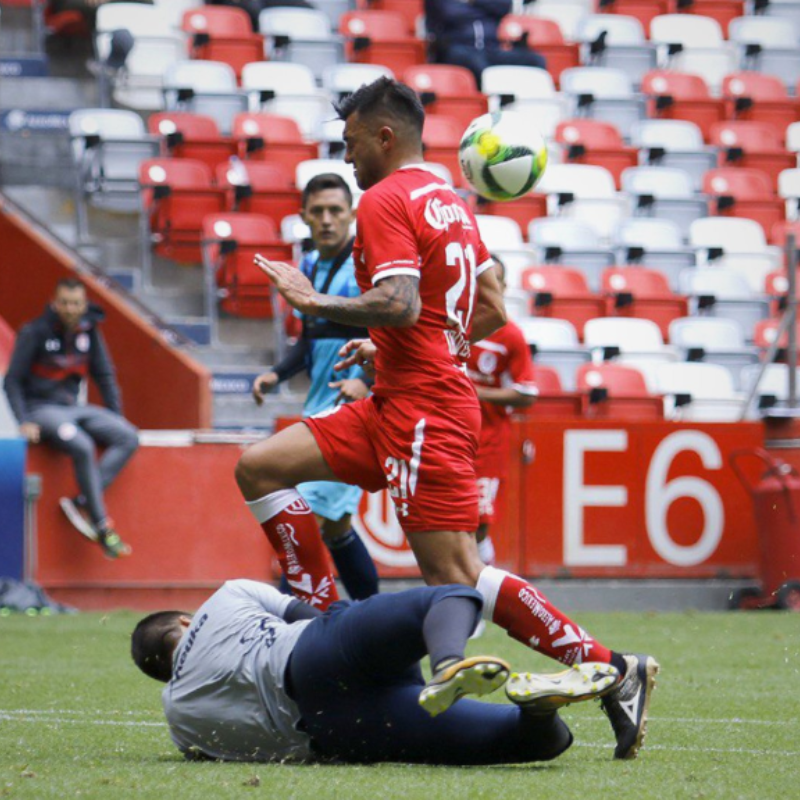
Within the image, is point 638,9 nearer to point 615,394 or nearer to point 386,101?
point 615,394

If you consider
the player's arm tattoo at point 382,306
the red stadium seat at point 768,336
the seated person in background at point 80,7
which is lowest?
the red stadium seat at point 768,336

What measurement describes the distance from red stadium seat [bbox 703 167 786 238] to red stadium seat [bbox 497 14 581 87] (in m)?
2.24

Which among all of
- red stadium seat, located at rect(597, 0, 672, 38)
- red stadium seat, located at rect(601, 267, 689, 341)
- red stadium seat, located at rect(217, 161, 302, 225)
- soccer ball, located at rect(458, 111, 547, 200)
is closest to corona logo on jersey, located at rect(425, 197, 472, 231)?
soccer ball, located at rect(458, 111, 547, 200)

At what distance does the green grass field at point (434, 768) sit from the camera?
4336 mm

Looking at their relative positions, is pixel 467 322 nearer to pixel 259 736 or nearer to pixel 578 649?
pixel 578 649

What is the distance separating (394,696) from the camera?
182 inches

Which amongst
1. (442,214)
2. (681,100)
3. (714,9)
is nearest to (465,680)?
(442,214)

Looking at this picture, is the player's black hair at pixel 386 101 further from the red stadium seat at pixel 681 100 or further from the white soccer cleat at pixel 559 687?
the red stadium seat at pixel 681 100

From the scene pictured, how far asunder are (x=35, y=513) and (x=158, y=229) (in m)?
4.26

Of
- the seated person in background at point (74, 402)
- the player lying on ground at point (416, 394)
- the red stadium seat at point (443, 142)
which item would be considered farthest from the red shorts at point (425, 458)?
the red stadium seat at point (443, 142)

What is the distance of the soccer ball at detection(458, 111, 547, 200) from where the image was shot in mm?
6504

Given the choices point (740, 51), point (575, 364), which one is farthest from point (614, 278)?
point (740, 51)

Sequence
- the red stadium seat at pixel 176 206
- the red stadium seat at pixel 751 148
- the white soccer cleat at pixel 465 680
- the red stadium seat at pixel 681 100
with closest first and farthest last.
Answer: the white soccer cleat at pixel 465 680 < the red stadium seat at pixel 176 206 < the red stadium seat at pixel 751 148 < the red stadium seat at pixel 681 100

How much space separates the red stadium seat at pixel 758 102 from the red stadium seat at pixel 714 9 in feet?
3.65
